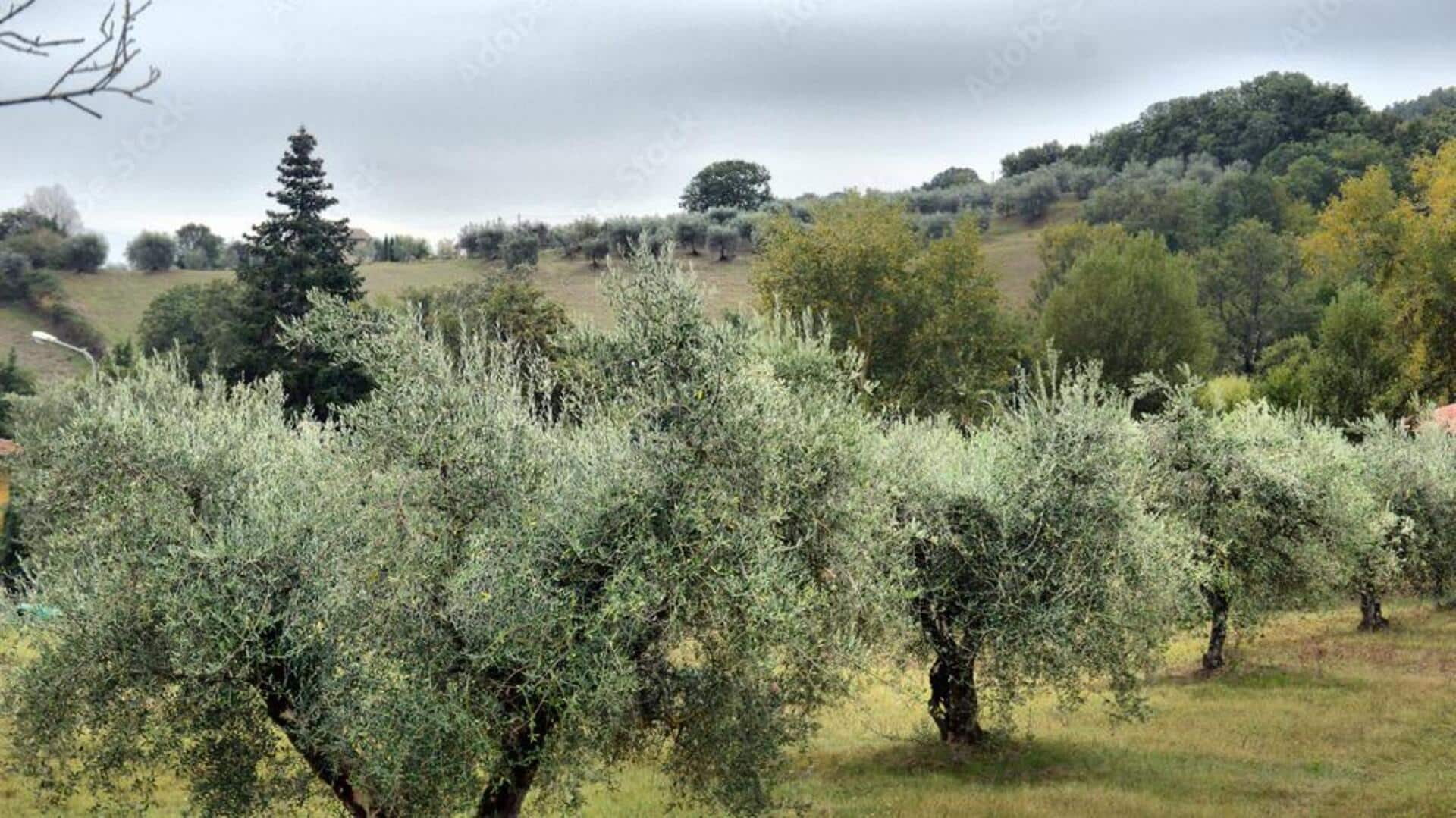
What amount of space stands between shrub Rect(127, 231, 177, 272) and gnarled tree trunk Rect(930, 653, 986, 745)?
141418 millimetres

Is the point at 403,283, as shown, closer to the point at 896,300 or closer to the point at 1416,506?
the point at 896,300

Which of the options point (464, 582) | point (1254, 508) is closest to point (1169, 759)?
point (1254, 508)

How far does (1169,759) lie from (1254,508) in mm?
9234

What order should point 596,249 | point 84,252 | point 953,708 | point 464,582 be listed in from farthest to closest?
point 84,252 < point 596,249 < point 953,708 < point 464,582

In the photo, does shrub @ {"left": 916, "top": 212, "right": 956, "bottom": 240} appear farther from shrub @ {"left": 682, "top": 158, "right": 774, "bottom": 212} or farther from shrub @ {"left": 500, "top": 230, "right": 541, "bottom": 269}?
shrub @ {"left": 500, "top": 230, "right": 541, "bottom": 269}

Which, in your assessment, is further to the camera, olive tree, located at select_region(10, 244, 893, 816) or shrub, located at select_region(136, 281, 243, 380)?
shrub, located at select_region(136, 281, 243, 380)

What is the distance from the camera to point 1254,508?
32469 millimetres

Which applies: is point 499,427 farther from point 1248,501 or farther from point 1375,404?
point 1375,404

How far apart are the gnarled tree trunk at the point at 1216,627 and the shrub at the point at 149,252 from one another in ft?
458

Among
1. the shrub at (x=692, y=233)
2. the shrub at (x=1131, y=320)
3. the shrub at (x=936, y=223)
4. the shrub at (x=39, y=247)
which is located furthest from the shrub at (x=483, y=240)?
the shrub at (x=1131, y=320)

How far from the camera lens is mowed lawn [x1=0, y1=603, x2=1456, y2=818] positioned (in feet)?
72.7

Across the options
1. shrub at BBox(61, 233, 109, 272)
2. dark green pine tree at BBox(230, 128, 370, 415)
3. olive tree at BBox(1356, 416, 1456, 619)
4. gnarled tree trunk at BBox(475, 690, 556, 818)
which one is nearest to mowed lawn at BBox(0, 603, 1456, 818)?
gnarled tree trunk at BBox(475, 690, 556, 818)

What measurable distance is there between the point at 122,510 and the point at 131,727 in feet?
10.3

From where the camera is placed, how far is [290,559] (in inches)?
635
